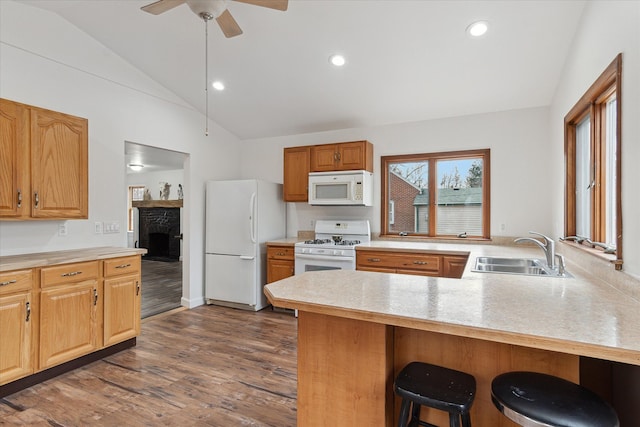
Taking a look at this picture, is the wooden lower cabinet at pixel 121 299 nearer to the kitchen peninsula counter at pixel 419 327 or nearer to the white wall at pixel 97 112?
the white wall at pixel 97 112

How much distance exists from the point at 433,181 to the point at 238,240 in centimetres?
262

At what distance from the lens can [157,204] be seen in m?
8.30

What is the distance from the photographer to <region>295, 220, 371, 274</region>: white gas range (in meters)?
3.84

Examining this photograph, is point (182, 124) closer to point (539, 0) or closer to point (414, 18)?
point (414, 18)

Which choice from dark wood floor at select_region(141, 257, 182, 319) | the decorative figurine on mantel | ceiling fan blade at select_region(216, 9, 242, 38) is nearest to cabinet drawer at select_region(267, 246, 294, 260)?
dark wood floor at select_region(141, 257, 182, 319)

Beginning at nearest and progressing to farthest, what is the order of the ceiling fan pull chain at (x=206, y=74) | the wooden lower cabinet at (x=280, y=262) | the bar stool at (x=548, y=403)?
the bar stool at (x=548, y=403) < the ceiling fan pull chain at (x=206, y=74) < the wooden lower cabinet at (x=280, y=262)

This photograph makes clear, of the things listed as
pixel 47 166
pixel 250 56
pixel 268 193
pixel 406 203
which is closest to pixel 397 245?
pixel 406 203

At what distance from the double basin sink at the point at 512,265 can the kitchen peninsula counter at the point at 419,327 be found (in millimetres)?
703

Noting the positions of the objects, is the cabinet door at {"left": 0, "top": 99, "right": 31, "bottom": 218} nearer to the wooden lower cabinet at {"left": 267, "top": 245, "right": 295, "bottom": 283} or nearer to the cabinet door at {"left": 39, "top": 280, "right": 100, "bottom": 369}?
the cabinet door at {"left": 39, "top": 280, "right": 100, "bottom": 369}

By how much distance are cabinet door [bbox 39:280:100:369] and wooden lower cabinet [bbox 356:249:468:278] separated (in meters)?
2.58

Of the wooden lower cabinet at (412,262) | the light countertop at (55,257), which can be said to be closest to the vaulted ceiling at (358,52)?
the wooden lower cabinet at (412,262)

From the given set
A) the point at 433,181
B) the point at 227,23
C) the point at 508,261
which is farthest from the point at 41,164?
the point at 433,181

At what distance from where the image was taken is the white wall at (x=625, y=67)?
1.52 m

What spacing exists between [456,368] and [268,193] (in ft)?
11.3
